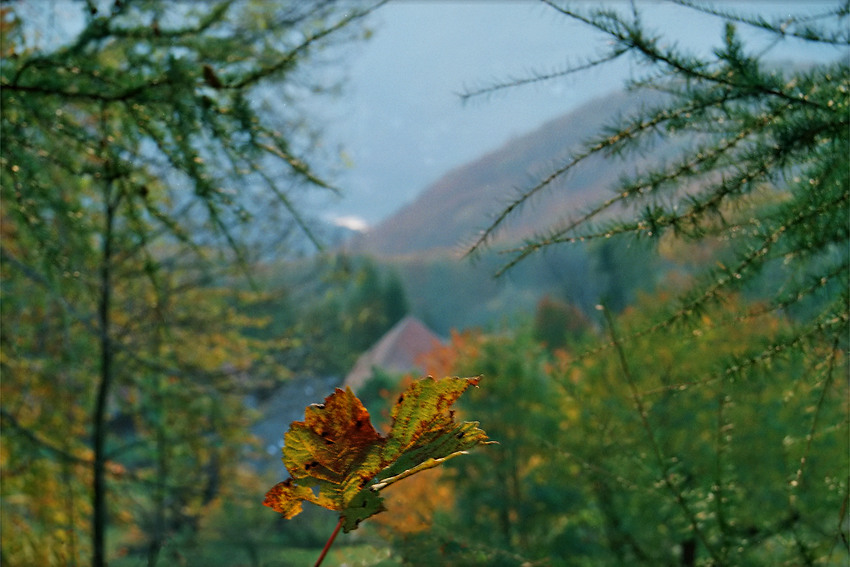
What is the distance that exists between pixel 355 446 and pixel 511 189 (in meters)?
0.65

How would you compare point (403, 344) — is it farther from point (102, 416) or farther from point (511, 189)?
point (511, 189)

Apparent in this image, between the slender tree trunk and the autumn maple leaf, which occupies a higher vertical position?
the slender tree trunk

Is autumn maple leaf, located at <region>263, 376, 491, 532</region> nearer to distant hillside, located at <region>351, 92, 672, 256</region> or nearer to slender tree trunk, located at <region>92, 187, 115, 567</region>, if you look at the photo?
distant hillside, located at <region>351, 92, 672, 256</region>

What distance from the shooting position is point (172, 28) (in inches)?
72.7

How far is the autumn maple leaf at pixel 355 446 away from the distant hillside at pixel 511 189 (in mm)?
446

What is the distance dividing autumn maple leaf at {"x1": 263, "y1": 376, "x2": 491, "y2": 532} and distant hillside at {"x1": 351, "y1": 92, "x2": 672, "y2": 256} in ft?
1.46

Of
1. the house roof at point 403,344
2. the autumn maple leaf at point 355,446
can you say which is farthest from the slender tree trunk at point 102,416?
the house roof at point 403,344

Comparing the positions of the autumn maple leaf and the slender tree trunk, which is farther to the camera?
the slender tree trunk

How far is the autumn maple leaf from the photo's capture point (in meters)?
0.53

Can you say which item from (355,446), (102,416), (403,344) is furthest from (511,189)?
(403,344)

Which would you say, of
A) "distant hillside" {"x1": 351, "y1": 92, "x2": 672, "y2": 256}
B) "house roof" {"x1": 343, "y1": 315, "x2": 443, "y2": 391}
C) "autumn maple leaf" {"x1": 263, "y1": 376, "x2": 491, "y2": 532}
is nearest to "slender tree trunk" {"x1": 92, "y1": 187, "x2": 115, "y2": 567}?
"distant hillside" {"x1": 351, "y1": 92, "x2": 672, "y2": 256}

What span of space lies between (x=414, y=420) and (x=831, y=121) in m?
0.78

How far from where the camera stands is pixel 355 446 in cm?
54

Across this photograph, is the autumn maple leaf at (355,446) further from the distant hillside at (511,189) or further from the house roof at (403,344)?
the house roof at (403,344)
